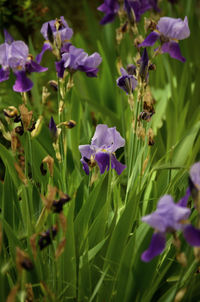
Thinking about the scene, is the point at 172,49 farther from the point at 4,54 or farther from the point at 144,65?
the point at 4,54

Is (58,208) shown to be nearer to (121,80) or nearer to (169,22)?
(121,80)

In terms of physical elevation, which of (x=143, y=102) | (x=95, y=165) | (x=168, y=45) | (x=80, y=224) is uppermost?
→ (x=168, y=45)

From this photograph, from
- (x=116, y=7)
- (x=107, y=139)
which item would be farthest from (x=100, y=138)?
(x=116, y=7)

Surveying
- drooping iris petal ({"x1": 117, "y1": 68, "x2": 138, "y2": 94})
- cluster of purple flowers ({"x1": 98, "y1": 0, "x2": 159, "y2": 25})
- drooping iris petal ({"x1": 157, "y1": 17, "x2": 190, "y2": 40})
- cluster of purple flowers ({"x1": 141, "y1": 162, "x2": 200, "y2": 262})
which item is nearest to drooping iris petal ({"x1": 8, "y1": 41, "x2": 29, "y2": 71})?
drooping iris petal ({"x1": 117, "y1": 68, "x2": 138, "y2": 94})

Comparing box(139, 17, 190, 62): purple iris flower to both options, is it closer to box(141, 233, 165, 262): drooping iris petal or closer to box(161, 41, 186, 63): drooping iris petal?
box(161, 41, 186, 63): drooping iris petal

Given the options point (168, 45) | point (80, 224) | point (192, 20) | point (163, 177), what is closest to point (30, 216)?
point (80, 224)
